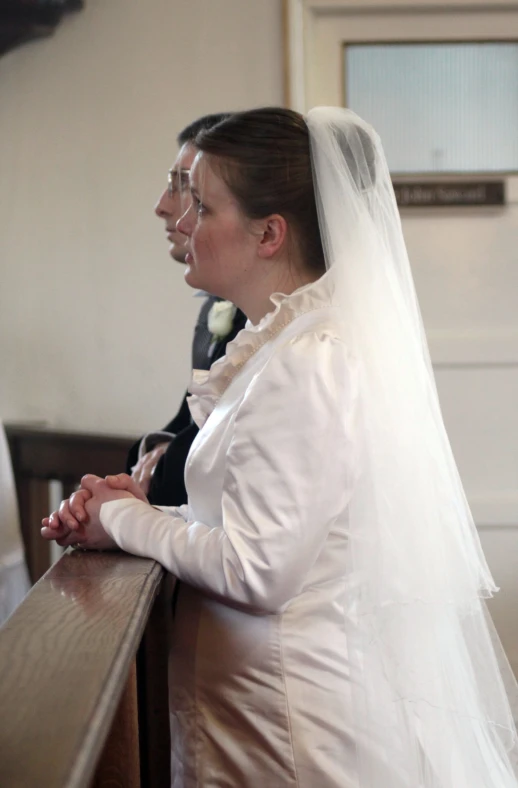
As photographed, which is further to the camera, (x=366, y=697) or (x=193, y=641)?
(x=193, y=641)

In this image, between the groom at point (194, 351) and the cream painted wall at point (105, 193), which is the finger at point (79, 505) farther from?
the cream painted wall at point (105, 193)

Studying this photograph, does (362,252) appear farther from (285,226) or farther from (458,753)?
(458,753)

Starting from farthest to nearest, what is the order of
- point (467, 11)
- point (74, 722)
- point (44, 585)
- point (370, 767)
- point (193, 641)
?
point (467, 11) → point (193, 641) → point (370, 767) → point (44, 585) → point (74, 722)

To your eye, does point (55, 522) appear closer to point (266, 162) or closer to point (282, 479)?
point (282, 479)

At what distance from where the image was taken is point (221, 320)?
2.06m

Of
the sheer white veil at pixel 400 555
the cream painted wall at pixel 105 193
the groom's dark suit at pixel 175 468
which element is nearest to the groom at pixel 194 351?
the groom's dark suit at pixel 175 468

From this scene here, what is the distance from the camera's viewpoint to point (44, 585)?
3.75 feet

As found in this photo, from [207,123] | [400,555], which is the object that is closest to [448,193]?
[207,123]

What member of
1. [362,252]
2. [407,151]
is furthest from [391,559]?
[407,151]

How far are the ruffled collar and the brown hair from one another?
142 mm

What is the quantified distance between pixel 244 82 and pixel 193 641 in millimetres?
2180

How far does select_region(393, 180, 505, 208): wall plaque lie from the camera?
303cm

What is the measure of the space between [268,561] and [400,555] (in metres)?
0.23

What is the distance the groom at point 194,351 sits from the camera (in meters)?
1.84
